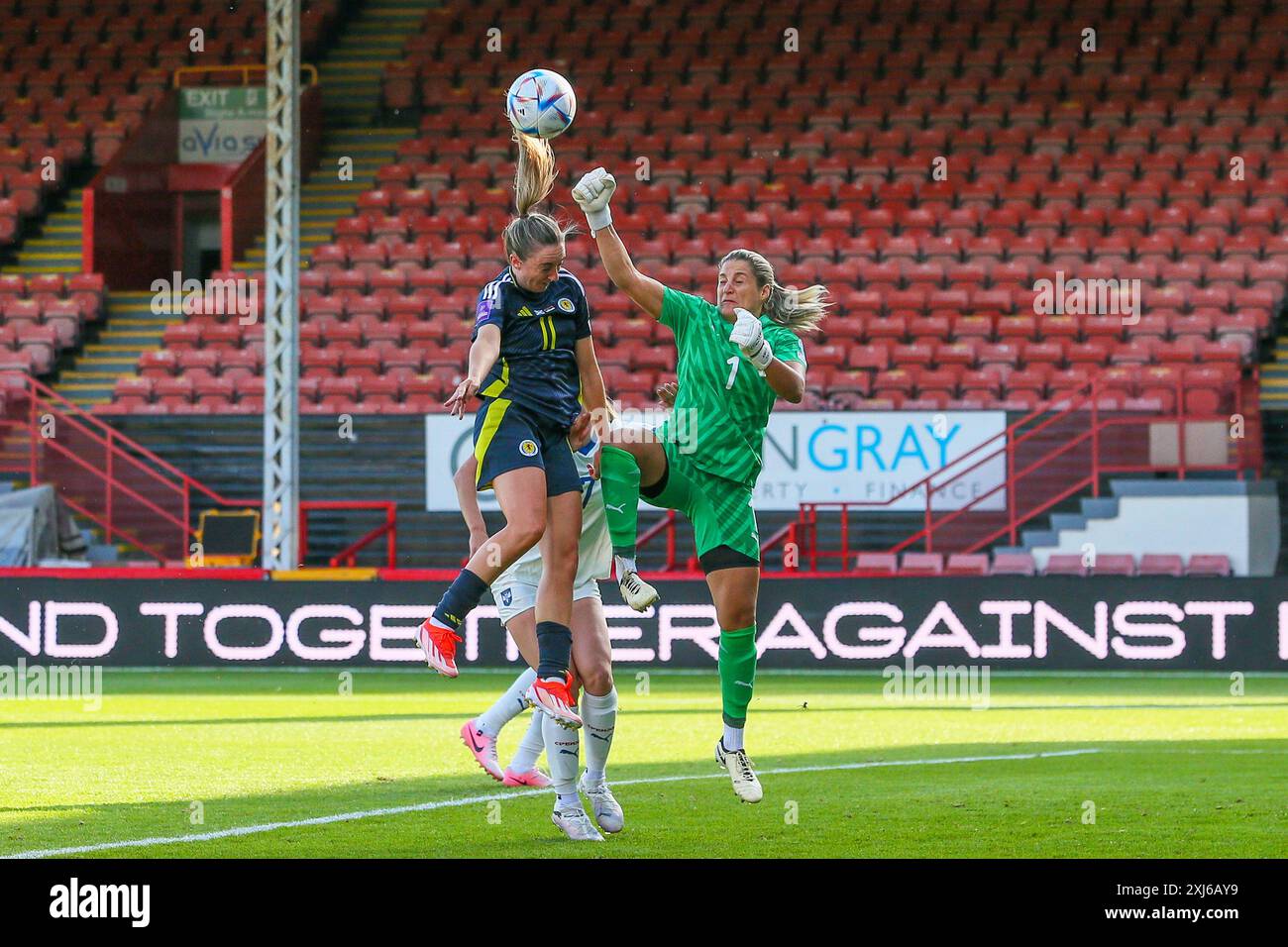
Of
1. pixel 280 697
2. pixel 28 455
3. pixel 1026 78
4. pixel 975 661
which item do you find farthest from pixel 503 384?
pixel 1026 78

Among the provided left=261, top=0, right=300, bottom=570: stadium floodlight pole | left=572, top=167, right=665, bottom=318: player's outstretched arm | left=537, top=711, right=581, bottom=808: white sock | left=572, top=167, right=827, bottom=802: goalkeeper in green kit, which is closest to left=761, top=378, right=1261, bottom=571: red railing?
left=261, top=0, right=300, bottom=570: stadium floodlight pole

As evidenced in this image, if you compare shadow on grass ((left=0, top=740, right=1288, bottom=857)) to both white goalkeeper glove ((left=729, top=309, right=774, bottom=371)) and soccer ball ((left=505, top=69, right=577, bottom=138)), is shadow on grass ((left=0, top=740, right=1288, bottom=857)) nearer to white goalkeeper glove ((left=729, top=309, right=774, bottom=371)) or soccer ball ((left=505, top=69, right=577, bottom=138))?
white goalkeeper glove ((left=729, top=309, right=774, bottom=371))

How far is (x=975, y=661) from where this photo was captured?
1648cm

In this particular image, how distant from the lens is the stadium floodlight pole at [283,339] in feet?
58.0

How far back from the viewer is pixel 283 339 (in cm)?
1778

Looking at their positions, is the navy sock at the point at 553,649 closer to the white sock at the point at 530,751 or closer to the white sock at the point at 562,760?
the white sock at the point at 562,760

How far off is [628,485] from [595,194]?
4.02 ft

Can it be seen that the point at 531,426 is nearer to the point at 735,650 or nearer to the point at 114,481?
the point at 735,650

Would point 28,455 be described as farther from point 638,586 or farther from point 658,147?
point 638,586

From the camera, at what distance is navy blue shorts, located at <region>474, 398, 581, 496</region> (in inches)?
294

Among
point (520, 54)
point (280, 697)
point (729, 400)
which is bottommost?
point (280, 697)

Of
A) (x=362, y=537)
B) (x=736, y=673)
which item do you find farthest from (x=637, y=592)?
(x=362, y=537)
